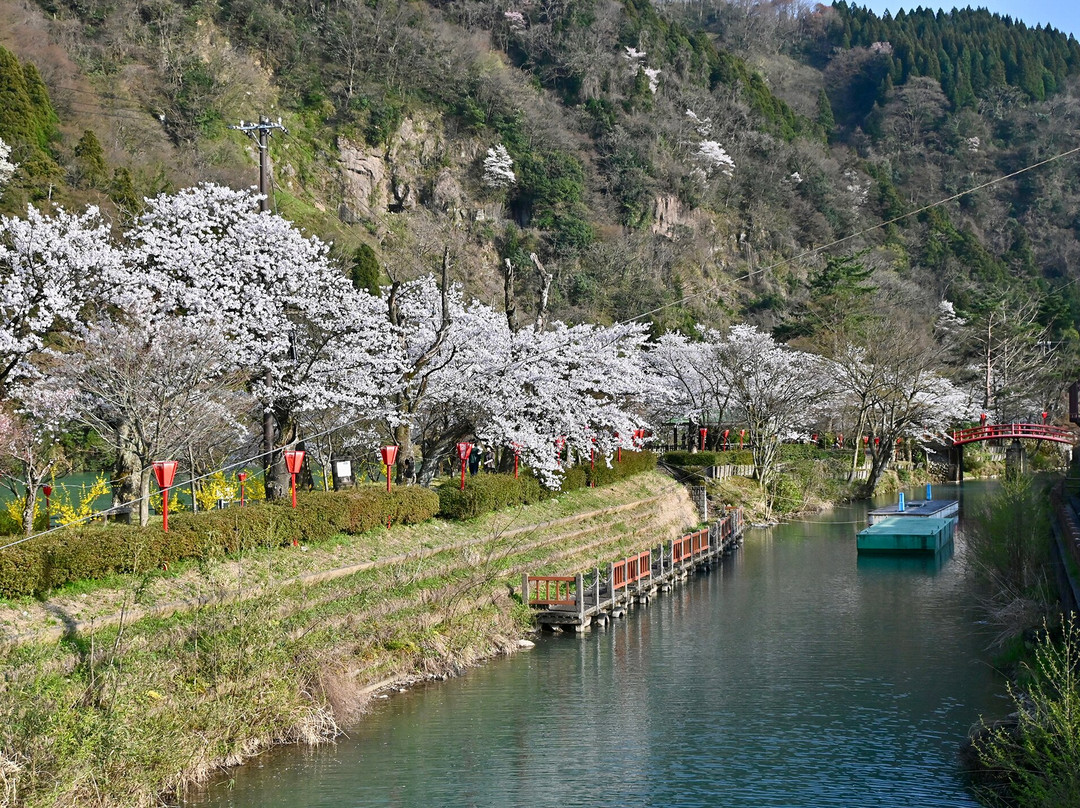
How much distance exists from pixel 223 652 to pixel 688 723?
7578 millimetres

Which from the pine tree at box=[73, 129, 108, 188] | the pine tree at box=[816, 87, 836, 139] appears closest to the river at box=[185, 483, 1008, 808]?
the pine tree at box=[73, 129, 108, 188]

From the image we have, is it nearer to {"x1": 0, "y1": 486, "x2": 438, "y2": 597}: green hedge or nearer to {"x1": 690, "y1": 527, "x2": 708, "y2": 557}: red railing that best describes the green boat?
{"x1": 690, "y1": 527, "x2": 708, "y2": 557}: red railing

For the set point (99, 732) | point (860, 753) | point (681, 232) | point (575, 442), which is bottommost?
point (860, 753)

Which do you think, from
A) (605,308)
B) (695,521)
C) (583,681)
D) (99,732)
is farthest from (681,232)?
(99,732)

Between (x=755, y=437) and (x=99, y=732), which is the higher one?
(x=755, y=437)

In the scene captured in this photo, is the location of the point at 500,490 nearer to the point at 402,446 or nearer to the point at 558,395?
the point at 402,446

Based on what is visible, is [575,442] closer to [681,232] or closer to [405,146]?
[405,146]

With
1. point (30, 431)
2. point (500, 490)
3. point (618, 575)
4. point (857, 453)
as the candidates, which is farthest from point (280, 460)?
point (857, 453)

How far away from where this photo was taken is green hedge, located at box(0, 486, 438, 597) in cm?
1414

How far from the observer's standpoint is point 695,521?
39.3 m

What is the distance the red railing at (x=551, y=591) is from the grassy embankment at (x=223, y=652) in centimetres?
59

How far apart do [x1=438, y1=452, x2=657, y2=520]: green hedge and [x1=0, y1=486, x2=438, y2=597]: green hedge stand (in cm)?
141

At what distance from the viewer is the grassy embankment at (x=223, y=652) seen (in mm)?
11531

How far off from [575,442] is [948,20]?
121m
